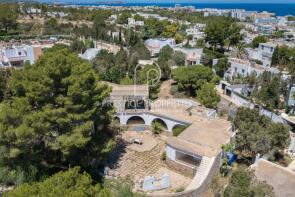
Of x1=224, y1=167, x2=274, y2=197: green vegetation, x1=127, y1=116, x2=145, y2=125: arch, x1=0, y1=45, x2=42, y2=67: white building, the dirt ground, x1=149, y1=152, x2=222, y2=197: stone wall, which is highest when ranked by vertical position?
x1=0, y1=45, x2=42, y2=67: white building

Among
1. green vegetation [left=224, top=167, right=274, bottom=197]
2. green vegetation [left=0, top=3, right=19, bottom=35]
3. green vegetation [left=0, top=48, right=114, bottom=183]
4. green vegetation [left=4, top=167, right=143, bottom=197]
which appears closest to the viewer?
green vegetation [left=4, top=167, right=143, bottom=197]

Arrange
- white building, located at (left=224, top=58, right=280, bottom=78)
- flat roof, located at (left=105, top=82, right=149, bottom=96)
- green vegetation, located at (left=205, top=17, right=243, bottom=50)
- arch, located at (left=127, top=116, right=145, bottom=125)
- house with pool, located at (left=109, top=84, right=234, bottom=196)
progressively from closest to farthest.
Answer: house with pool, located at (left=109, top=84, right=234, bottom=196) → flat roof, located at (left=105, top=82, right=149, bottom=96) → arch, located at (left=127, top=116, right=145, bottom=125) → white building, located at (left=224, top=58, right=280, bottom=78) → green vegetation, located at (left=205, top=17, right=243, bottom=50)

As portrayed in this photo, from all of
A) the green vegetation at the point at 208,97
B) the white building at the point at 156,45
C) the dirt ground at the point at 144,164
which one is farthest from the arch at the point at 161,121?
the white building at the point at 156,45

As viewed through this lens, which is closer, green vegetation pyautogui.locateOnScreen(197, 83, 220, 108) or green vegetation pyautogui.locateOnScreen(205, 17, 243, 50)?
green vegetation pyautogui.locateOnScreen(197, 83, 220, 108)

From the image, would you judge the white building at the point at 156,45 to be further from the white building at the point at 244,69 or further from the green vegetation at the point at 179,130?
the green vegetation at the point at 179,130

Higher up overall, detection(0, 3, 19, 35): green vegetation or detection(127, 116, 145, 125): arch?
detection(0, 3, 19, 35): green vegetation

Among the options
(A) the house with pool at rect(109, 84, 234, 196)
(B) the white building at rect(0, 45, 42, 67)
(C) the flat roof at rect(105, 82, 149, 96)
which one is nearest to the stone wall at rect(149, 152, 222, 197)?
(A) the house with pool at rect(109, 84, 234, 196)

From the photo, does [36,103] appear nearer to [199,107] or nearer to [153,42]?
[199,107]

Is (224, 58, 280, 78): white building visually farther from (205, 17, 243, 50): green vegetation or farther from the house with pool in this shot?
the house with pool
